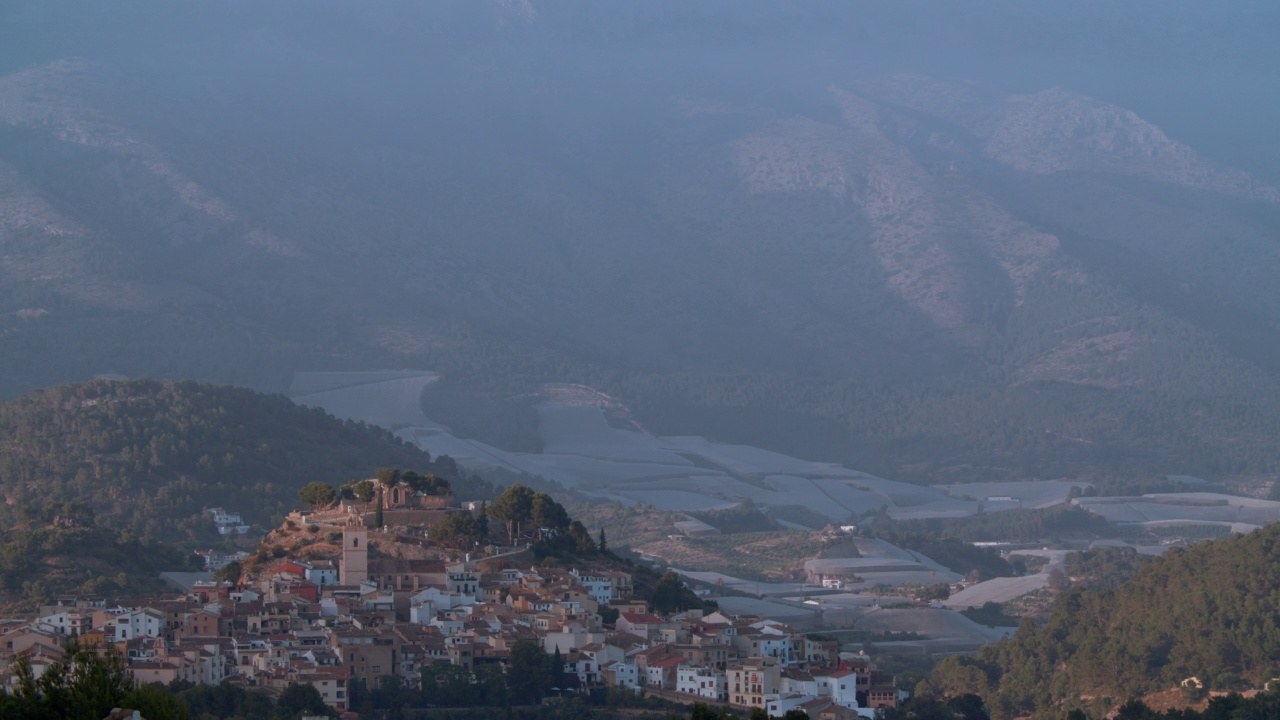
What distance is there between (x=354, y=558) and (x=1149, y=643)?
19322mm

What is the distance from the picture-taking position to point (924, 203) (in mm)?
174875

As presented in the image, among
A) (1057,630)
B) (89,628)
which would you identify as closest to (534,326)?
(1057,630)

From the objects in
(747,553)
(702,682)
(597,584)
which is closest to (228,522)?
(597,584)

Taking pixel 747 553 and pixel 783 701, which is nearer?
pixel 783 701

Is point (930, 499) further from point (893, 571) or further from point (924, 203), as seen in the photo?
point (924, 203)

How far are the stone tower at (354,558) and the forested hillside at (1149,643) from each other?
1398 cm

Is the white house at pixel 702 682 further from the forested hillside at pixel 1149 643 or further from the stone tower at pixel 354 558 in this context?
the forested hillside at pixel 1149 643

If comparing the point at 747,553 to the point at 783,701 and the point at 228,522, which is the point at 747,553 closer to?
the point at 228,522

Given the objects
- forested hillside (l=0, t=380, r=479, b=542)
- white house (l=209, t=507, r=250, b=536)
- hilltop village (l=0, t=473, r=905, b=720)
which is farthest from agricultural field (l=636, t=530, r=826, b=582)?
hilltop village (l=0, t=473, r=905, b=720)

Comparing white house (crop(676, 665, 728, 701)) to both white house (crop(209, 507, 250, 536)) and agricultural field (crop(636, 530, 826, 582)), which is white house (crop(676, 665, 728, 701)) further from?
agricultural field (crop(636, 530, 826, 582))

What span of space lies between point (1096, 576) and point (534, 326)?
254ft

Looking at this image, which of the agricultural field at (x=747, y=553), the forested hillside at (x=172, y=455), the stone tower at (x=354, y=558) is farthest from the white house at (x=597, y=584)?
the agricultural field at (x=747, y=553)

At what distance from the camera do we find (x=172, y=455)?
7438 cm

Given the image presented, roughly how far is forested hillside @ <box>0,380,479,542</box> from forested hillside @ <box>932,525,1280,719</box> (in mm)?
23844
